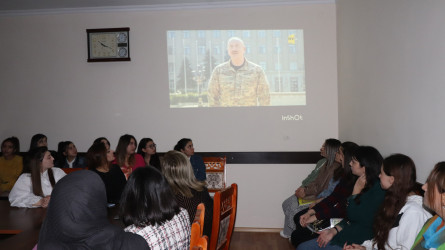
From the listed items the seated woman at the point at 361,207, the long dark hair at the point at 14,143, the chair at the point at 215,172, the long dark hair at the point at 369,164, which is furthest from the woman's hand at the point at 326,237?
the long dark hair at the point at 14,143

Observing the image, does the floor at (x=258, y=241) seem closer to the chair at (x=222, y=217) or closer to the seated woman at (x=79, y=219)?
the chair at (x=222, y=217)

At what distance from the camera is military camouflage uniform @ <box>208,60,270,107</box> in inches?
232

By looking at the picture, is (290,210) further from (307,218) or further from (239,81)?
(239,81)

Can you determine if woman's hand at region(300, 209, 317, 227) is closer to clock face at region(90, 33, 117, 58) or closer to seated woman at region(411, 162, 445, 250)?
seated woman at region(411, 162, 445, 250)

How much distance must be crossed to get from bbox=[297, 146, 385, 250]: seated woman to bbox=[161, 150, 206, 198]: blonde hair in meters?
1.22

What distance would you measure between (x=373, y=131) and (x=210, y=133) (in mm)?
2322

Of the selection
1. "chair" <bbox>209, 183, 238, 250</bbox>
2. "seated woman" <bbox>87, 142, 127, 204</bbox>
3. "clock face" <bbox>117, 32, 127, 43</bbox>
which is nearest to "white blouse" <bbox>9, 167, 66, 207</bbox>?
"seated woman" <bbox>87, 142, 127, 204</bbox>

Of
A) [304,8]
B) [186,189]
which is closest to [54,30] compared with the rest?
[304,8]

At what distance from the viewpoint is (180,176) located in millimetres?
3104

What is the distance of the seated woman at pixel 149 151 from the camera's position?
18.2ft

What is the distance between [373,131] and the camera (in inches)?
173

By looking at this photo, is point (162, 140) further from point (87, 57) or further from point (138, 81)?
point (87, 57)

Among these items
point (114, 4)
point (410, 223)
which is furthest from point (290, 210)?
point (114, 4)

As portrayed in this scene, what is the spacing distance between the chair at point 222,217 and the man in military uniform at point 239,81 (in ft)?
10.2
